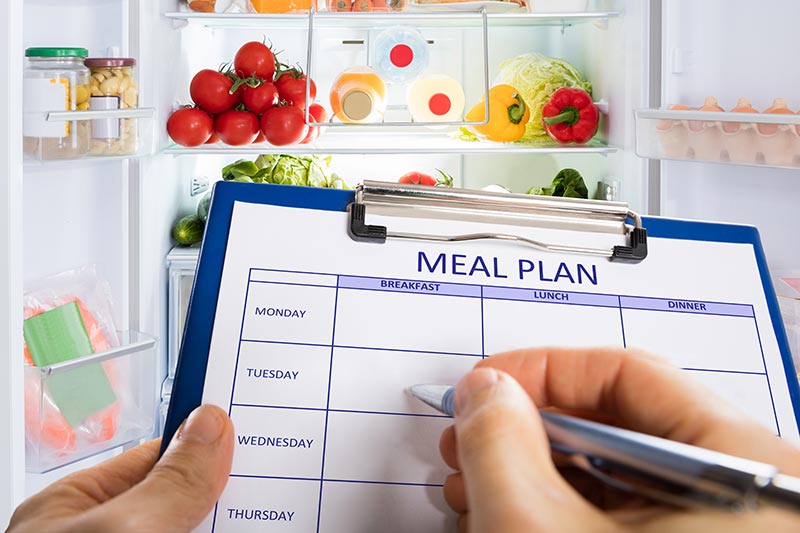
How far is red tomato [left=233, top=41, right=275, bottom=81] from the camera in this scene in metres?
2.18

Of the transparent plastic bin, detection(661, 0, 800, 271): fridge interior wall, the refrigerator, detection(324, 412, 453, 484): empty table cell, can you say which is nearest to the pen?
detection(324, 412, 453, 484): empty table cell

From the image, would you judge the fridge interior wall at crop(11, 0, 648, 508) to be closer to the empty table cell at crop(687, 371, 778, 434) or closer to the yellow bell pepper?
the yellow bell pepper

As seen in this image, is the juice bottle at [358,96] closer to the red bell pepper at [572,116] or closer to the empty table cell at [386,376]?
the red bell pepper at [572,116]

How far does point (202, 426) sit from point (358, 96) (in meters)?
1.64

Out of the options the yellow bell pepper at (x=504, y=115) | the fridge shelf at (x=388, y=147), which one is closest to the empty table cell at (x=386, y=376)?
the fridge shelf at (x=388, y=147)

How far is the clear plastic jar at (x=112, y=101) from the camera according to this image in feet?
5.03

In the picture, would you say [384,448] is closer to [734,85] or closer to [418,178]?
[734,85]

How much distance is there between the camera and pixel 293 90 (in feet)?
7.20

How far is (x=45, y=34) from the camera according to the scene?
156 centimetres

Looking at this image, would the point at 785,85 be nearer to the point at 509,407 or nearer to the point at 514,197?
the point at 514,197

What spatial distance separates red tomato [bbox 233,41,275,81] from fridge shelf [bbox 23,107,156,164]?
52 centimetres

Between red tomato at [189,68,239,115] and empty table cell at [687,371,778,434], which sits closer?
empty table cell at [687,371,778,434]

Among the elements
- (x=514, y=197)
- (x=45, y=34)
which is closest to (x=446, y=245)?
(x=514, y=197)

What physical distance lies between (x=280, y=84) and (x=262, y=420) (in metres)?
1.71
